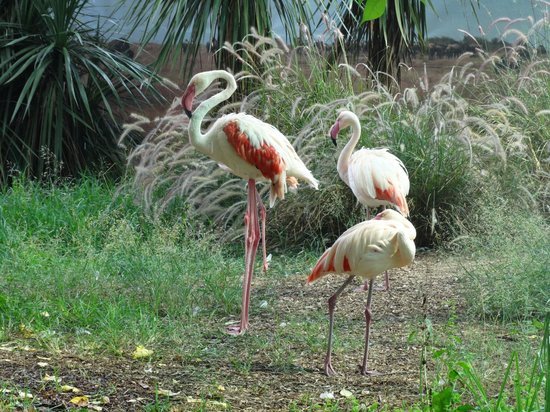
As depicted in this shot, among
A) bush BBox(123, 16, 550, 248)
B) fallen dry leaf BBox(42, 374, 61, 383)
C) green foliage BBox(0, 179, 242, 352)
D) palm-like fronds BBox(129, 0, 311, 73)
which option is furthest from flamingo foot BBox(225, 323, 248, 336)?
palm-like fronds BBox(129, 0, 311, 73)

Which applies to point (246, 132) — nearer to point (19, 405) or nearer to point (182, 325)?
point (182, 325)

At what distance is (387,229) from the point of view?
150 inches

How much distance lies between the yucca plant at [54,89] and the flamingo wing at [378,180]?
3692 mm

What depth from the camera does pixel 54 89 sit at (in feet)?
29.9

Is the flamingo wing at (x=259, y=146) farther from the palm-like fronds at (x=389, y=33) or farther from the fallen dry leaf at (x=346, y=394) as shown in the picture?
the palm-like fronds at (x=389, y=33)

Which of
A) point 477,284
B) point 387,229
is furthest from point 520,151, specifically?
point 387,229

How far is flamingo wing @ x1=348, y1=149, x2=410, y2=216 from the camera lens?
18.4ft

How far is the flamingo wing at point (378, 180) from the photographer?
5.62 m

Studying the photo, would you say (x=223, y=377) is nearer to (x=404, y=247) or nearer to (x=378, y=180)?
(x=404, y=247)

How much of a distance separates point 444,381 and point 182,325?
147cm

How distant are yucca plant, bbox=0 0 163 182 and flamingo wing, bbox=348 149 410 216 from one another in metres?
3.69

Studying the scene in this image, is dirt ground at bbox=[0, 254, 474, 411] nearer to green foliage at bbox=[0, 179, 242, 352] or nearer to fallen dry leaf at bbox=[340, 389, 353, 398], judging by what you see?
fallen dry leaf at bbox=[340, 389, 353, 398]

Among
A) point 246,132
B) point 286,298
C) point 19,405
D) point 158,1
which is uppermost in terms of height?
point 158,1

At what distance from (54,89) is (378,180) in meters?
4.65
